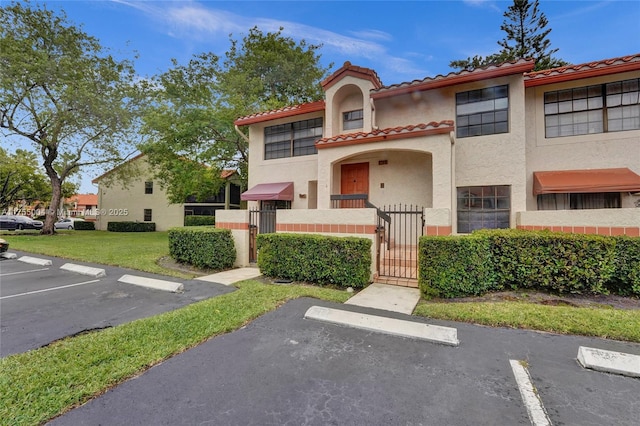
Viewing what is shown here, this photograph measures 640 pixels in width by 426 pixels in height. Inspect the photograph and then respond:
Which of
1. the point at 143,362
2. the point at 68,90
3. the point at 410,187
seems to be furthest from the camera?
the point at 68,90

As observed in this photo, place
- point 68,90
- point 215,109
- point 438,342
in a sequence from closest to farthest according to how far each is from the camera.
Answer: point 438,342, point 215,109, point 68,90

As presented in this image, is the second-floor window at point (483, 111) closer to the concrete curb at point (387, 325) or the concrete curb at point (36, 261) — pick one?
the concrete curb at point (387, 325)

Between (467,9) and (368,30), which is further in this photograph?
(368,30)

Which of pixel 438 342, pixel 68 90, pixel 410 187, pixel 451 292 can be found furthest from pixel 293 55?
pixel 438 342

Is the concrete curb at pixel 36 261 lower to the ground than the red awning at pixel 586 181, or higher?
lower

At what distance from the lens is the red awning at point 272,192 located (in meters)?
11.8

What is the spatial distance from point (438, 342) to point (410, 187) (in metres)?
7.15

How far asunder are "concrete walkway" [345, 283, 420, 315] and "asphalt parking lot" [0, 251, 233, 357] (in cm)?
316

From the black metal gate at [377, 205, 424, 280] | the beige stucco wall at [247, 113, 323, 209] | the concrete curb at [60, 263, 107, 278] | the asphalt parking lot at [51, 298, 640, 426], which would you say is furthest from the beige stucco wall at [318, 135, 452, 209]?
the concrete curb at [60, 263, 107, 278]

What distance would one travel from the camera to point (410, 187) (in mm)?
10297

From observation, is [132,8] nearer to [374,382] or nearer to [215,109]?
[215,109]

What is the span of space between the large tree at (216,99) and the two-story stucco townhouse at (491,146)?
698 cm

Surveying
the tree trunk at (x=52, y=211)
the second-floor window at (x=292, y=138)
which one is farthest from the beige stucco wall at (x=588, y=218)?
the tree trunk at (x=52, y=211)

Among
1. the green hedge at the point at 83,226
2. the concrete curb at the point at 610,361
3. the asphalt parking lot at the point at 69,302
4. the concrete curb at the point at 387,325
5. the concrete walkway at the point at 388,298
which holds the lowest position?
the asphalt parking lot at the point at 69,302
